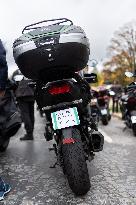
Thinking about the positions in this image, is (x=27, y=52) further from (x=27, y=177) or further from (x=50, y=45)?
(x=27, y=177)

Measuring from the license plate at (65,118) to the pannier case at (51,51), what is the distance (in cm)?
→ 42

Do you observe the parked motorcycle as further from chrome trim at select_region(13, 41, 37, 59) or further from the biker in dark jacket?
the biker in dark jacket

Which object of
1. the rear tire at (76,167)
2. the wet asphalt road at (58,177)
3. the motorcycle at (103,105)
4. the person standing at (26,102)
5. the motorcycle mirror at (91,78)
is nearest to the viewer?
the rear tire at (76,167)

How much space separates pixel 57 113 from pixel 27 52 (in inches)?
28.3

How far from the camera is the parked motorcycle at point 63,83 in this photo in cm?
427

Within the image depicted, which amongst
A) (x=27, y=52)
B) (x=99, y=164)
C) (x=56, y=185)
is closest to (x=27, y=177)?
(x=56, y=185)

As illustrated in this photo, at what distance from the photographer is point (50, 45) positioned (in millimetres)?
4375

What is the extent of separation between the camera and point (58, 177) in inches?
203

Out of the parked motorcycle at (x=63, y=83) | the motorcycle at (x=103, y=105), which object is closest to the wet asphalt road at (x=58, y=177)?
the parked motorcycle at (x=63, y=83)

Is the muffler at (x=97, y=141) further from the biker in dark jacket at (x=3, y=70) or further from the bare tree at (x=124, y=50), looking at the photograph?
the bare tree at (x=124, y=50)

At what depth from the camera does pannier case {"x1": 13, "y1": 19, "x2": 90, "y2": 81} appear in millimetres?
4395

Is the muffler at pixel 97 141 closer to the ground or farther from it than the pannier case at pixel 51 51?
closer to the ground

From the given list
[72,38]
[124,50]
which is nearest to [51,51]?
[72,38]

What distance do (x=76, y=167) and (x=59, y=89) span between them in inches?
34.2
